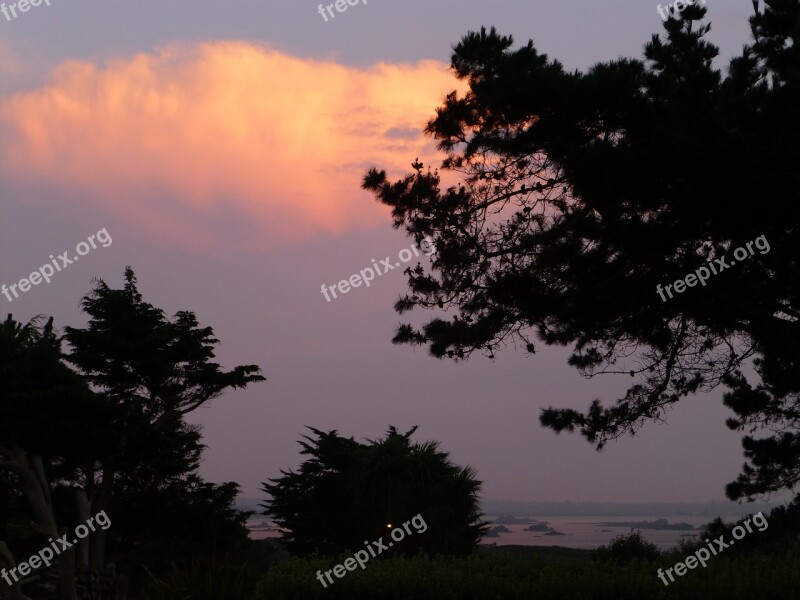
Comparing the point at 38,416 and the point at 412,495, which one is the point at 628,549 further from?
the point at 38,416

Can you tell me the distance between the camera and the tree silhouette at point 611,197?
11977 millimetres

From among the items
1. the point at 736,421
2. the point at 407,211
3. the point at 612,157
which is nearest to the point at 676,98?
the point at 612,157

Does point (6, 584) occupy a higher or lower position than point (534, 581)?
higher

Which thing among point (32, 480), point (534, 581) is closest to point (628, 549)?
point (534, 581)

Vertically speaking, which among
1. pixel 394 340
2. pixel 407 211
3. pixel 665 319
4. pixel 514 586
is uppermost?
pixel 407 211

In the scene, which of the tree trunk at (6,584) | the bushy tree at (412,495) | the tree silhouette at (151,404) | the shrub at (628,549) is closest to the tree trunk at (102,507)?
the tree silhouette at (151,404)

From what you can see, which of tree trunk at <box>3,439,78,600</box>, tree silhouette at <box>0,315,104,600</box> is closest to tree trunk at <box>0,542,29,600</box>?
tree trunk at <box>3,439,78,600</box>

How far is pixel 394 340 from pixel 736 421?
411 inches

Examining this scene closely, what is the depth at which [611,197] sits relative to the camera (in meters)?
12.8

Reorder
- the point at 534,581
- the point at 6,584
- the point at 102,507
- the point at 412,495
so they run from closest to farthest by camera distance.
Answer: the point at 534,581 < the point at 6,584 < the point at 412,495 < the point at 102,507

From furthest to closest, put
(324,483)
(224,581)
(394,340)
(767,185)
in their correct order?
1. (324,483)
2. (394,340)
3. (224,581)
4. (767,185)

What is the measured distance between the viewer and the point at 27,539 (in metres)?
28.6

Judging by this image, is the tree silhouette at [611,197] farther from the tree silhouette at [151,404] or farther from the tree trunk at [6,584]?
the tree silhouette at [151,404]

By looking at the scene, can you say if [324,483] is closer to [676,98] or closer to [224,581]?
[224,581]
